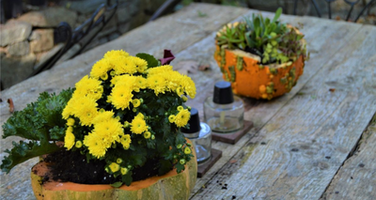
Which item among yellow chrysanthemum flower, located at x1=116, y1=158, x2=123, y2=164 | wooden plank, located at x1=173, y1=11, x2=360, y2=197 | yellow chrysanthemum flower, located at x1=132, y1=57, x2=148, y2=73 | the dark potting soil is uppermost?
yellow chrysanthemum flower, located at x1=132, y1=57, x2=148, y2=73

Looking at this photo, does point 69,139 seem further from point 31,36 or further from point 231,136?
point 31,36

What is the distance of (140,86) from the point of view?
96 centimetres

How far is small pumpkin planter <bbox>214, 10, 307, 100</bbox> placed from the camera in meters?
1.58

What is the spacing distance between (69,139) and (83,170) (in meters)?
0.10

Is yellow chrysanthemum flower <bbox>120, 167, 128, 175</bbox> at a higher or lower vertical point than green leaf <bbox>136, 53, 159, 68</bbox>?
lower

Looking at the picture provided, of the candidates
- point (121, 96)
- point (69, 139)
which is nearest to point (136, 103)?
point (121, 96)

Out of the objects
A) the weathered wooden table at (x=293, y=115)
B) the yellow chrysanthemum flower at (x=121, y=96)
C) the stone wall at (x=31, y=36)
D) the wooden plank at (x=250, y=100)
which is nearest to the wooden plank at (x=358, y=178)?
the weathered wooden table at (x=293, y=115)

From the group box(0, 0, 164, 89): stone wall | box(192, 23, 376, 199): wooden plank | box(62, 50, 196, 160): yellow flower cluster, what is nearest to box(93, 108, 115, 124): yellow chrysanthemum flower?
box(62, 50, 196, 160): yellow flower cluster

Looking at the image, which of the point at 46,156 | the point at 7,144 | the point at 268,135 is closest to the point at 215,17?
the point at 268,135

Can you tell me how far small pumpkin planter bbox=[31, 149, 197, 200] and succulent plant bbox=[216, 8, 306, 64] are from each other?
2.18 ft

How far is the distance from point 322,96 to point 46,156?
3.34ft

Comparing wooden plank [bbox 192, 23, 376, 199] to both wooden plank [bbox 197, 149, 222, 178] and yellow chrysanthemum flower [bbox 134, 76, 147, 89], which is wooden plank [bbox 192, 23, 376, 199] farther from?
yellow chrysanthemum flower [bbox 134, 76, 147, 89]

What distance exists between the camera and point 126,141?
2.99 ft

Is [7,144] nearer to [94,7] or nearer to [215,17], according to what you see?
[215,17]
